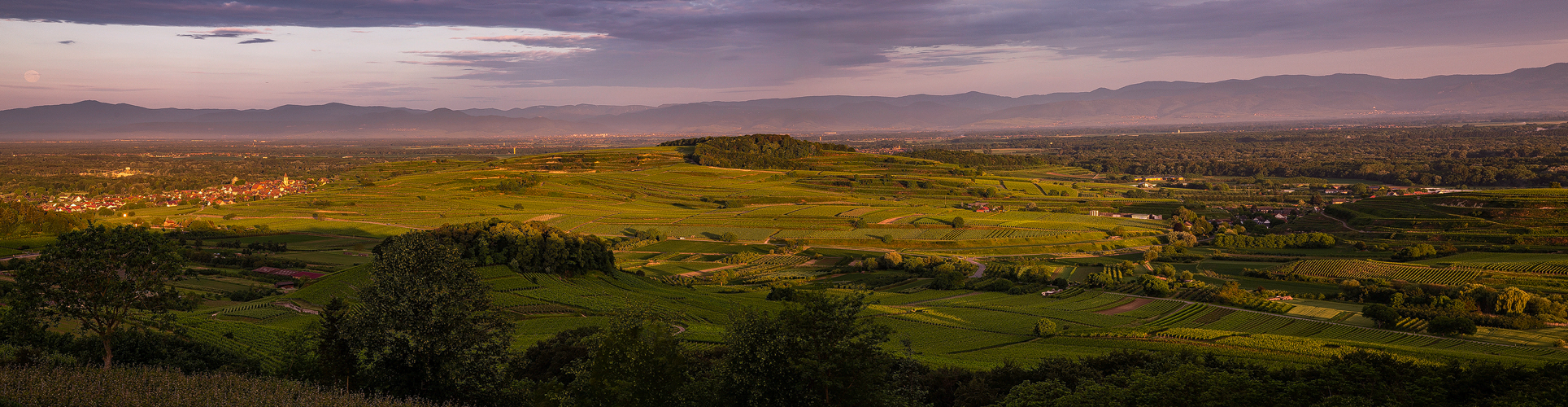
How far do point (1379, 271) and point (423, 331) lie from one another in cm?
6003

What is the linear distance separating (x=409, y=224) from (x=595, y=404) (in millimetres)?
73016

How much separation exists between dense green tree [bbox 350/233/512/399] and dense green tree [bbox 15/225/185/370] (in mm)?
4163

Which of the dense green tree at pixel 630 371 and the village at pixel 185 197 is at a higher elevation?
the dense green tree at pixel 630 371

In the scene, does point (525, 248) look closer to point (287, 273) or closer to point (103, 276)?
point (287, 273)

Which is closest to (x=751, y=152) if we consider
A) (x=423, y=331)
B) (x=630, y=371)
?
(x=423, y=331)

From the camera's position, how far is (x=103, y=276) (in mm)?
16078

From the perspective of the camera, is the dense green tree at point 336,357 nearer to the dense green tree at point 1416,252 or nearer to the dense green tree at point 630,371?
the dense green tree at point 630,371

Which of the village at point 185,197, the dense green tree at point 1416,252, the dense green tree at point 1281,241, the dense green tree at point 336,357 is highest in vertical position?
the dense green tree at point 336,357

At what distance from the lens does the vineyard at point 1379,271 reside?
4794 cm

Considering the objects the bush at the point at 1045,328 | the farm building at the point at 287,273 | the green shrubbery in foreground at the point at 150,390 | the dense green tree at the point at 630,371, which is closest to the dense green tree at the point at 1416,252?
the bush at the point at 1045,328

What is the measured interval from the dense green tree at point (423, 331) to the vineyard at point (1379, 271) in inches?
2136

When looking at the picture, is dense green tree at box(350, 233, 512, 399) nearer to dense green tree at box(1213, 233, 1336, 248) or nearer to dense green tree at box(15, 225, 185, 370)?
dense green tree at box(15, 225, 185, 370)

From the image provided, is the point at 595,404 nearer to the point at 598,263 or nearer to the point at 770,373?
the point at 770,373

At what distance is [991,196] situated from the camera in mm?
109875
